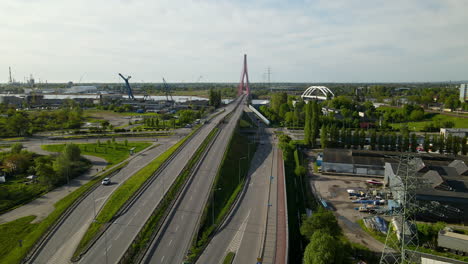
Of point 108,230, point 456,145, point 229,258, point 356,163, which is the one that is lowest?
point 229,258

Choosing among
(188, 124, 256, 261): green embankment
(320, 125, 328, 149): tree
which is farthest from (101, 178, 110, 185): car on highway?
(320, 125, 328, 149): tree

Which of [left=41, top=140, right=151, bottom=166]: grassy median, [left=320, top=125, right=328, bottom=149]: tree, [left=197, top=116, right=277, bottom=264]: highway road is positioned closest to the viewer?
[left=197, top=116, right=277, bottom=264]: highway road

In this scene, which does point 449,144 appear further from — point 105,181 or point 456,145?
point 105,181

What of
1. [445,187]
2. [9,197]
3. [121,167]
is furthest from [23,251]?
[445,187]

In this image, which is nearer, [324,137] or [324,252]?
[324,252]

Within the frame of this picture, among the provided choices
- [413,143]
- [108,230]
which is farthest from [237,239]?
[413,143]

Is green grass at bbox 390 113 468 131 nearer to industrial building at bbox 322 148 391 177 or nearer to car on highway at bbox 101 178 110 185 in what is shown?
industrial building at bbox 322 148 391 177

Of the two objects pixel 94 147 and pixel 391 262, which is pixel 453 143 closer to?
pixel 391 262

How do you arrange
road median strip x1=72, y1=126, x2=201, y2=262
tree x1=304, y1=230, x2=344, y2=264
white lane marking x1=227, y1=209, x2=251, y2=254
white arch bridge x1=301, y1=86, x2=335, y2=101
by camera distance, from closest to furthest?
tree x1=304, y1=230, x2=344, y2=264
white lane marking x1=227, y1=209, x2=251, y2=254
road median strip x1=72, y1=126, x2=201, y2=262
white arch bridge x1=301, y1=86, x2=335, y2=101

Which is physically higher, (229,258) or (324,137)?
(324,137)
